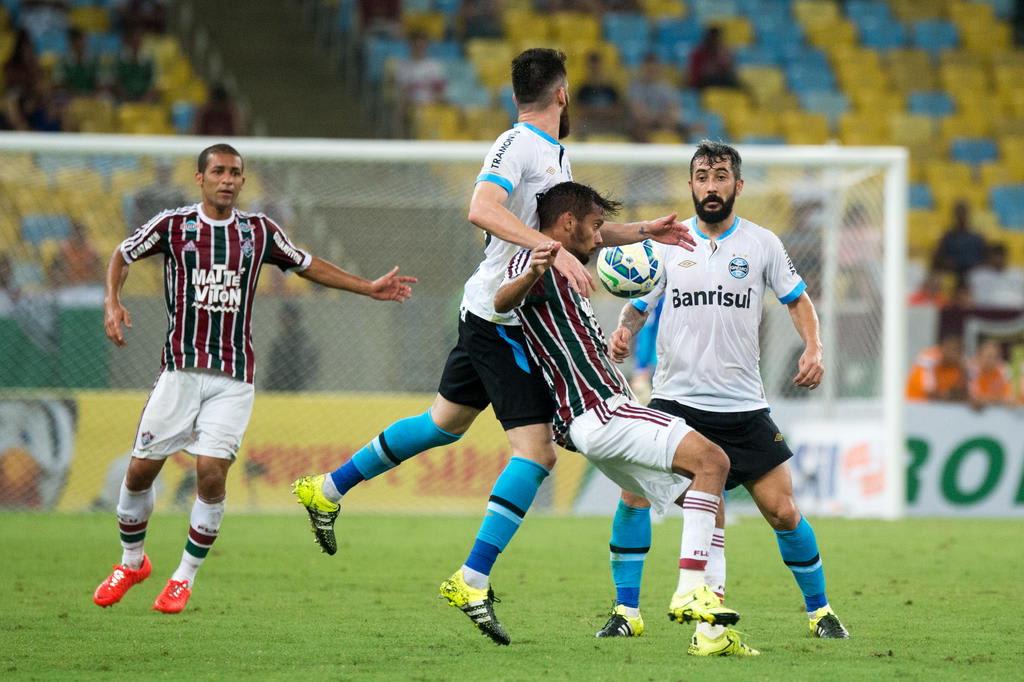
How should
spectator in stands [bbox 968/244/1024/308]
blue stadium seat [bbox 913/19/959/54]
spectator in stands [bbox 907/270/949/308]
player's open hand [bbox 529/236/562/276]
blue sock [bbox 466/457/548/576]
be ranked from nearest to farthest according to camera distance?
player's open hand [bbox 529/236/562/276], blue sock [bbox 466/457/548/576], spectator in stands [bbox 907/270/949/308], spectator in stands [bbox 968/244/1024/308], blue stadium seat [bbox 913/19/959/54]

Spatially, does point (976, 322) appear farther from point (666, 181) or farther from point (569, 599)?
point (569, 599)

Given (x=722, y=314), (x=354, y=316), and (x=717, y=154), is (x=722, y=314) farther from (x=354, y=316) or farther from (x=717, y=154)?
(x=354, y=316)

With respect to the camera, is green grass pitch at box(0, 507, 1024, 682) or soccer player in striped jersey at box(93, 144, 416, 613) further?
soccer player in striped jersey at box(93, 144, 416, 613)

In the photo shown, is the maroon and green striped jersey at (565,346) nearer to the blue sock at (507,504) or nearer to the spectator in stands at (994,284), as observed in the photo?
the blue sock at (507,504)

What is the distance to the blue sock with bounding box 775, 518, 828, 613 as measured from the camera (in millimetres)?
6266

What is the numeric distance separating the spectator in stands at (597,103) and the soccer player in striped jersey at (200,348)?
11639mm

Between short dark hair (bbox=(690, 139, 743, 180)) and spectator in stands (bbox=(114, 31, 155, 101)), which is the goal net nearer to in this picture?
spectator in stands (bbox=(114, 31, 155, 101))

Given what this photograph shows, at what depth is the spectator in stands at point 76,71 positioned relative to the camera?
56.5ft

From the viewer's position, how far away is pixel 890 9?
23.2 metres

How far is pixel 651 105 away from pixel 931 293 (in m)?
4.61

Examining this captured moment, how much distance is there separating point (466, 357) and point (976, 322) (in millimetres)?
9902

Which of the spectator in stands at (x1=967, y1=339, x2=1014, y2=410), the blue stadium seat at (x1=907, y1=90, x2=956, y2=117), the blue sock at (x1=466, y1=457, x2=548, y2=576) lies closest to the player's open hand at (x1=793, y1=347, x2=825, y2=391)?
the blue sock at (x1=466, y1=457, x2=548, y2=576)

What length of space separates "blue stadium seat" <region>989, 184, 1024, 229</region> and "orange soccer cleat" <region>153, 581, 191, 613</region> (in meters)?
15.6

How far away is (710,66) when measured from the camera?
2078 cm
